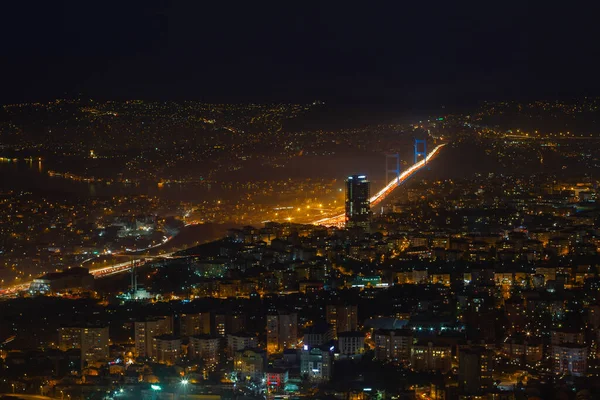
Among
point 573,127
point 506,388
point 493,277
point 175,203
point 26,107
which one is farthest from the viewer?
point 573,127

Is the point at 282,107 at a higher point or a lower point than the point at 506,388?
higher

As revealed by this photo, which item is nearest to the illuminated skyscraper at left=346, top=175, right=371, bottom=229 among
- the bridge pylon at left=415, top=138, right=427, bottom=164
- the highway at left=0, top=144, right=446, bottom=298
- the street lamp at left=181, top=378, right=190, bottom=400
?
the highway at left=0, top=144, right=446, bottom=298

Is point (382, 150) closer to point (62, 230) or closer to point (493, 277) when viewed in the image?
point (62, 230)

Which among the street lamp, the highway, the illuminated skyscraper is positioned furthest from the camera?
the illuminated skyscraper

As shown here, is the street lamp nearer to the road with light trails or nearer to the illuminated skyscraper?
the illuminated skyscraper

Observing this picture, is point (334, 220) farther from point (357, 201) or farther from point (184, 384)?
point (184, 384)

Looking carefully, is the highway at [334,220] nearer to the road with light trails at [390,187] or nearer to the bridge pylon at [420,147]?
the road with light trails at [390,187]

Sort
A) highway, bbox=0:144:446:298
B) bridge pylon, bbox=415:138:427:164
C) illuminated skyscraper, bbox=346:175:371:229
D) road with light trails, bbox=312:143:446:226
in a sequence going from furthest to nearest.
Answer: bridge pylon, bbox=415:138:427:164
road with light trails, bbox=312:143:446:226
illuminated skyscraper, bbox=346:175:371:229
highway, bbox=0:144:446:298

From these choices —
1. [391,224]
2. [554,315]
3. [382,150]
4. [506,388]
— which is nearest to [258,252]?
[391,224]
